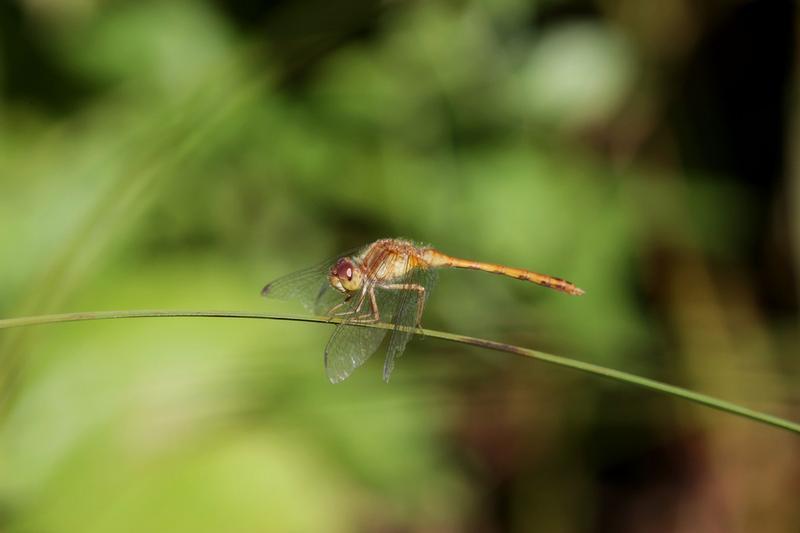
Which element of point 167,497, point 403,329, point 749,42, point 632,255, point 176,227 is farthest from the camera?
point 749,42

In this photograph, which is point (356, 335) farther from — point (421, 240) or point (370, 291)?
point (421, 240)

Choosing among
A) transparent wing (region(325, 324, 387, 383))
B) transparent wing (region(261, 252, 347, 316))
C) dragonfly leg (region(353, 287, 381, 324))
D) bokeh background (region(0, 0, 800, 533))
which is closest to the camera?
transparent wing (region(325, 324, 387, 383))

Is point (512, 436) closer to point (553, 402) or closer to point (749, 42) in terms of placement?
point (553, 402)

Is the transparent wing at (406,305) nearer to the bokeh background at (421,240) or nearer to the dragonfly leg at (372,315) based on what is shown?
the dragonfly leg at (372,315)

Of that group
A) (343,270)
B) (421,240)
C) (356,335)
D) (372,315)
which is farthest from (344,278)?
(421,240)

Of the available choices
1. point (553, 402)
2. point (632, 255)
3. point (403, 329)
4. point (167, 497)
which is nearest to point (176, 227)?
point (167, 497)

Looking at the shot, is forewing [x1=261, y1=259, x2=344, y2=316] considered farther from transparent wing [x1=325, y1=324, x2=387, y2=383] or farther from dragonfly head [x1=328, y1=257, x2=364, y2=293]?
transparent wing [x1=325, y1=324, x2=387, y2=383]

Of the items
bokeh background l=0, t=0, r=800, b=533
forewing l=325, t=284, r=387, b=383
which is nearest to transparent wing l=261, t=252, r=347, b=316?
forewing l=325, t=284, r=387, b=383

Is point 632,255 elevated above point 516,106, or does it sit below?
below
